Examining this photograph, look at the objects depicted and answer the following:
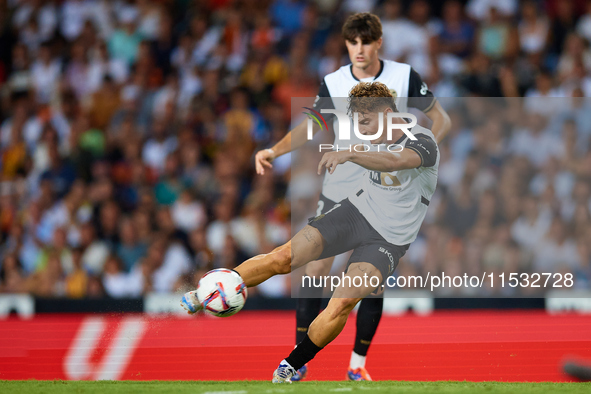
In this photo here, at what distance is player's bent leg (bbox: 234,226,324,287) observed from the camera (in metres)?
4.56

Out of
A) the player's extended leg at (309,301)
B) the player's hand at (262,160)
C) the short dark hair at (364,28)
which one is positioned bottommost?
the player's extended leg at (309,301)

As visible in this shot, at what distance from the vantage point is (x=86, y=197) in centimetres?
907

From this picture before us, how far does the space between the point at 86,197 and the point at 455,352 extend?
5490mm

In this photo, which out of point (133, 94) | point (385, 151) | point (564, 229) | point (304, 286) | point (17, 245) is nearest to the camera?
point (385, 151)

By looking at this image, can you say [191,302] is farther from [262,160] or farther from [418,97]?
[418,97]

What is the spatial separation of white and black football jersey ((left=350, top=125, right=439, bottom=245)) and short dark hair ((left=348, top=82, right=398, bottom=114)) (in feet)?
0.85

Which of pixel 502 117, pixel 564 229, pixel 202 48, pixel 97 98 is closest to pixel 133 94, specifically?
pixel 97 98

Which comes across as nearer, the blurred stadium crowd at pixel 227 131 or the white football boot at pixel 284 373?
the white football boot at pixel 284 373

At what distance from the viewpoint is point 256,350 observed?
5.43 meters

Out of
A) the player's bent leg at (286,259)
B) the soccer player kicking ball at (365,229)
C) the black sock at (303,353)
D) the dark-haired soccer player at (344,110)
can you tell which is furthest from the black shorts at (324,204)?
the black sock at (303,353)

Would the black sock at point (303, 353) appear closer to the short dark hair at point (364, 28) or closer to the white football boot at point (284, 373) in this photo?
the white football boot at point (284, 373)

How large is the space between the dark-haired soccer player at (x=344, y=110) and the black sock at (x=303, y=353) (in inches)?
19.8

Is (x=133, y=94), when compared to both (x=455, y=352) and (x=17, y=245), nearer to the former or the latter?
(x=17, y=245)

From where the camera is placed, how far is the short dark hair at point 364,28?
16.3 ft
